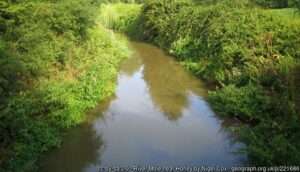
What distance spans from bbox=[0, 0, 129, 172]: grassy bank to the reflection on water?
1.88 feet

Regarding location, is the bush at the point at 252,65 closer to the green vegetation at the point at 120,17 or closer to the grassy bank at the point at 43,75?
the grassy bank at the point at 43,75

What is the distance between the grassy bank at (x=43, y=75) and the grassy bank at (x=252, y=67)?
4703 millimetres

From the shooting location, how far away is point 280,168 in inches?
251

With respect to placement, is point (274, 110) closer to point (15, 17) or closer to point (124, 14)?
point (15, 17)

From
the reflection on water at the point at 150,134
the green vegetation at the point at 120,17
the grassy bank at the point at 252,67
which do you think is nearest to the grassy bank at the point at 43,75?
the reflection on water at the point at 150,134

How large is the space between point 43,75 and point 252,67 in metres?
7.14

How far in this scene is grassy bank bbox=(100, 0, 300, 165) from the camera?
774 centimetres

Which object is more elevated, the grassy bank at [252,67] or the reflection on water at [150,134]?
the grassy bank at [252,67]

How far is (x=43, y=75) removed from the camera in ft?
35.0

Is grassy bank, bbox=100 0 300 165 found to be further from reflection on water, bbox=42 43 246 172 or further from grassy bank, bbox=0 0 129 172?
grassy bank, bbox=0 0 129 172

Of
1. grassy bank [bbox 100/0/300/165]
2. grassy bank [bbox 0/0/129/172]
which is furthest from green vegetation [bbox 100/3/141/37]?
grassy bank [bbox 0/0/129/172]

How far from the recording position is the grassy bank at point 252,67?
774 cm

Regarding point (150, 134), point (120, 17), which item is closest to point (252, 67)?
point (150, 134)

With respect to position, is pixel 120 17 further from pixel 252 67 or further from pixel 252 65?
pixel 252 67
